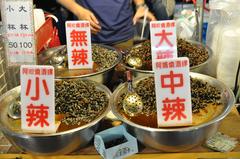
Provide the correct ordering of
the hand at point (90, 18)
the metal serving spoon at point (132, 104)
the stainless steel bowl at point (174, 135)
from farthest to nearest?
the hand at point (90, 18) < the metal serving spoon at point (132, 104) < the stainless steel bowl at point (174, 135)

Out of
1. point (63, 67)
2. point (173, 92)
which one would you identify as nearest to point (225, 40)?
point (173, 92)

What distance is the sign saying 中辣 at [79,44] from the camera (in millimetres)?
1571

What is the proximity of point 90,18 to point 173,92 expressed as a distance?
1194 mm

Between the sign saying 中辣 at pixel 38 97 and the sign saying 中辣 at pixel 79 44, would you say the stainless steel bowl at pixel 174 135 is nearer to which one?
the sign saying 中辣 at pixel 38 97

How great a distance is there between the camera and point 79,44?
1574 millimetres

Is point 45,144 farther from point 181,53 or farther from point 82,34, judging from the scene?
point 181,53

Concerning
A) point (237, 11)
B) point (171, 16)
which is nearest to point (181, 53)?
point (237, 11)

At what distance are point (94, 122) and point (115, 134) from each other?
0.11 meters

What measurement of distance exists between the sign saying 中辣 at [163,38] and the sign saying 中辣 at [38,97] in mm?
542

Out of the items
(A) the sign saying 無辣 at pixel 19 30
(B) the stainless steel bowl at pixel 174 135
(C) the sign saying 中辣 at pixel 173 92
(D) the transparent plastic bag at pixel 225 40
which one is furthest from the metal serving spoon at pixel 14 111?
(D) the transparent plastic bag at pixel 225 40

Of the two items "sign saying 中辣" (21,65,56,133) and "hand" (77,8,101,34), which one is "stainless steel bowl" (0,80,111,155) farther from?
"hand" (77,8,101,34)

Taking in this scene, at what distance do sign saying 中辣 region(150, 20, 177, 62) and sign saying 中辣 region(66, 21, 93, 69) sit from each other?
32 cm

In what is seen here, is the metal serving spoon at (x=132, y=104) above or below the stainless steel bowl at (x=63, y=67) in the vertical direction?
below

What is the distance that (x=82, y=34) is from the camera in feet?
5.15
